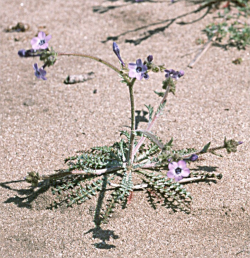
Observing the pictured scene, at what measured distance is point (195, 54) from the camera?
405 cm

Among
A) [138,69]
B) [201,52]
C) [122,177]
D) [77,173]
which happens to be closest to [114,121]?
[122,177]

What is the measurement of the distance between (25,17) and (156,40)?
5.86ft

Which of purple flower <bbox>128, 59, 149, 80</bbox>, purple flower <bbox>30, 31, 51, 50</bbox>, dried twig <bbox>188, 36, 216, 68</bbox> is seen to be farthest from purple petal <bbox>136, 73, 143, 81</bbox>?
dried twig <bbox>188, 36, 216, 68</bbox>

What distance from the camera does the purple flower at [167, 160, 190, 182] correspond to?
2123 millimetres

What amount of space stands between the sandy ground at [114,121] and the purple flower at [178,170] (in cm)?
55

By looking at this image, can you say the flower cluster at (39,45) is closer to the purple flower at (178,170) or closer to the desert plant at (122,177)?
the desert plant at (122,177)

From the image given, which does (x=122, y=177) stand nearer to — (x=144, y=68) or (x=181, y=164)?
(x=181, y=164)

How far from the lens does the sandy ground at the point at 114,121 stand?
245cm

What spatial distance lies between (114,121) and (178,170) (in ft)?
4.22

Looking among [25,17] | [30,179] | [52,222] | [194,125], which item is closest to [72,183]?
[52,222]

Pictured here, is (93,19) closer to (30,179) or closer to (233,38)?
(233,38)

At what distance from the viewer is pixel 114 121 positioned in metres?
3.33

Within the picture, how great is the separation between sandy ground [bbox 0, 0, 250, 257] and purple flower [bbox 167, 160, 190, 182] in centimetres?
55

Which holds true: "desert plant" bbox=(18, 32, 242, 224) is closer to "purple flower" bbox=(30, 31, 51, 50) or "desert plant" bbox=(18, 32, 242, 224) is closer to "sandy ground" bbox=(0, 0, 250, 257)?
"sandy ground" bbox=(0, 0, 250, 257)
